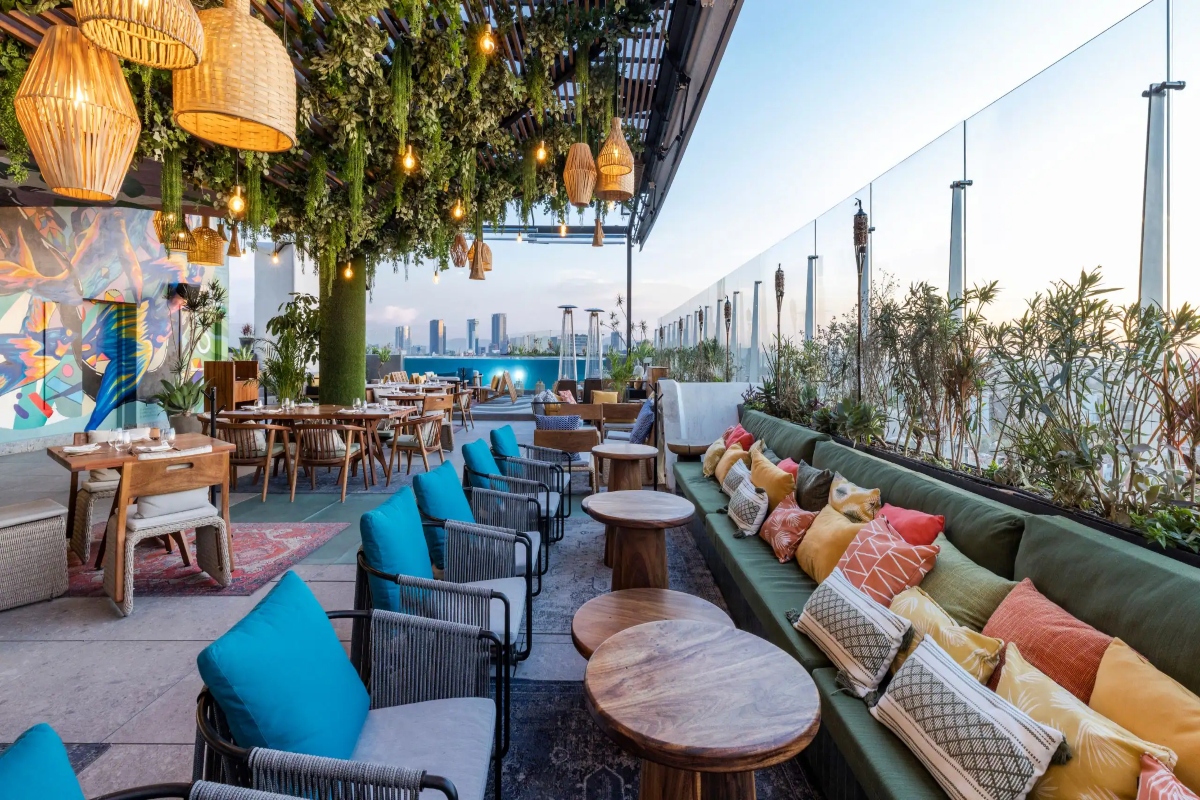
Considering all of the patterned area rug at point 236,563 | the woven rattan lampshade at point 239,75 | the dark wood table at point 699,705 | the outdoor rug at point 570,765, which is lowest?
the outdoor rug at point 570,765

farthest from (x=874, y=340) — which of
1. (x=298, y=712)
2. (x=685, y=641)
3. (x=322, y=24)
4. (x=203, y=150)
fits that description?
(x=203, y=150)

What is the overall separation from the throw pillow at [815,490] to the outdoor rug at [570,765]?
4.71ft

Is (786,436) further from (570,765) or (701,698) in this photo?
(701,698)

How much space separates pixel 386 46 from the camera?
4098mm

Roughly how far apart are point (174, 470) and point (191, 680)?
1.32 m

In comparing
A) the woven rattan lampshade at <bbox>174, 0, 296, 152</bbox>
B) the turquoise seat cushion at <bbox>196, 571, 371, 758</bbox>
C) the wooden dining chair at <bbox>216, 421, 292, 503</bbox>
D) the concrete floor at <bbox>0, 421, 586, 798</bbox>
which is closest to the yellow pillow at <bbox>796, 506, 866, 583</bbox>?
the concrete floor at <bbox>0, 421, 586, 798</bbox>

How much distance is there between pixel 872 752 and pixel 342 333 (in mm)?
7601

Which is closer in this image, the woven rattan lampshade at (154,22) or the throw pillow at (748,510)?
the woven rattan lampshade at (154,22)

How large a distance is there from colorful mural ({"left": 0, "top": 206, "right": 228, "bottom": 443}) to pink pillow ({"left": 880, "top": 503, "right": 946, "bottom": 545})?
1154cm

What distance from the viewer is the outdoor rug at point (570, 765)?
1917 mm

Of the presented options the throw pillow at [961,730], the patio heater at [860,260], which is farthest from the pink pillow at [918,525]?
the patio heater at [860,260]

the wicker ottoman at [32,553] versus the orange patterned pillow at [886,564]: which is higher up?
the orange patterned pillow at [886,564]

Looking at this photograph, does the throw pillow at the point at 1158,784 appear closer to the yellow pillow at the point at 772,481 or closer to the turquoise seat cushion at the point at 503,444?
the yellow pillow at the point at 772,481

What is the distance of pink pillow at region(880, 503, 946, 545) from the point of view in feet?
7.29
